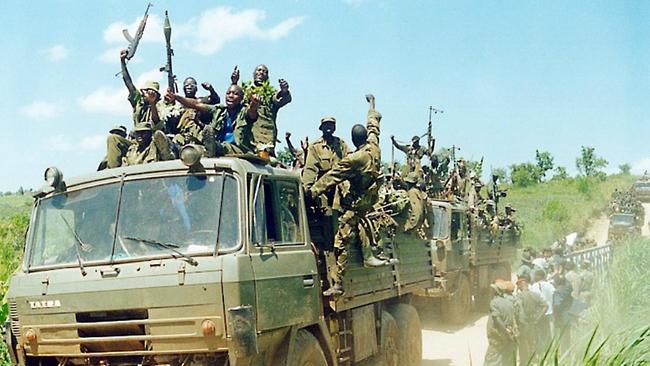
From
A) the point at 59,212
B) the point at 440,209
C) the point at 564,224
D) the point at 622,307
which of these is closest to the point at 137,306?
the point at 59,212

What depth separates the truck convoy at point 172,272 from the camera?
542 cm

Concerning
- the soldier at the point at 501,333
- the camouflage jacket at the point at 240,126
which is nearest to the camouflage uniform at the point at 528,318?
the soldier at the point at 501,333

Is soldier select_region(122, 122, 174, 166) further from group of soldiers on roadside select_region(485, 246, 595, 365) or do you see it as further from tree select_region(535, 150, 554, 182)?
tree select_region(535, 150, 554, 182)

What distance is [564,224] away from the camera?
36000mm

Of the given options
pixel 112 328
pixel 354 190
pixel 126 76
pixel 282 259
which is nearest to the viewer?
pixel 112 328

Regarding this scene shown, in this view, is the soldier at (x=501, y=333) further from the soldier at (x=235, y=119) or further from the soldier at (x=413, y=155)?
the soldier at (x=413, y=155)

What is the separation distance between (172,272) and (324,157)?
8.68 ft

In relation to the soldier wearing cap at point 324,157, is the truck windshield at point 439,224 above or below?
below

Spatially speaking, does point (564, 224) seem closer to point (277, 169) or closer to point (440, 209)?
point (440, 209)

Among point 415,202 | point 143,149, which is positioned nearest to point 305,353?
point 143,149

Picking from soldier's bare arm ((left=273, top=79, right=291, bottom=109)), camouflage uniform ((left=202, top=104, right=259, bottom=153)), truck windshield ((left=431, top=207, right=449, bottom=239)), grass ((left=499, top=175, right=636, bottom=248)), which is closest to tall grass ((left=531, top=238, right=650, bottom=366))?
truck windshield ((left=431, top=207, right=449, bottom=239))

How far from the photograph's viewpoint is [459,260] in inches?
604

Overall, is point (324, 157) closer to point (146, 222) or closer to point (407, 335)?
point (146, 222)

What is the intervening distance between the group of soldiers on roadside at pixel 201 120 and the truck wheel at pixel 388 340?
2718 millimetres
